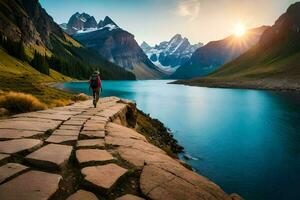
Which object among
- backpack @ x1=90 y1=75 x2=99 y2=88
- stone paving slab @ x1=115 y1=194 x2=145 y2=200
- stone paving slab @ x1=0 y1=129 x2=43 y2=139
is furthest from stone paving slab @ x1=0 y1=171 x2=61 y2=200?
backpack @ x1=90 y1=75 x2=99 y2=88

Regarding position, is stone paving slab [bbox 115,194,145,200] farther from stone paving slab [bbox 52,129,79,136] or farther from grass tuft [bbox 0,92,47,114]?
grass tuft [bbox 0,92,47,114]

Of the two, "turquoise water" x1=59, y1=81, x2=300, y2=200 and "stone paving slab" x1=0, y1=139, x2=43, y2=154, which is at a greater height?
"stone paving slab" x1=0, y1=139, x2=43, y2=154

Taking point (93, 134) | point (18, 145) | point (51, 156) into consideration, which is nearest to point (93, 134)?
point (93, 134)

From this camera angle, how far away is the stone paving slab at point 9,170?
19.2 feet

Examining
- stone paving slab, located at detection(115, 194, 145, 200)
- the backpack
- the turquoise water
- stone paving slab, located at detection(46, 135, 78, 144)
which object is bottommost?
the turquoise water

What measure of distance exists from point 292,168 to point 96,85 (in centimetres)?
1900

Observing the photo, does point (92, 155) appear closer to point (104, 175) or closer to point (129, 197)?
point (104, 175)

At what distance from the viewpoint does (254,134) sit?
3984cm

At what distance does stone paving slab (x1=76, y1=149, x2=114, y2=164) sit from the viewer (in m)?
7.29

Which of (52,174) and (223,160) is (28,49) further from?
(52,174)

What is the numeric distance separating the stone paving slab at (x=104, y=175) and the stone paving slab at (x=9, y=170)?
1412 millimetres

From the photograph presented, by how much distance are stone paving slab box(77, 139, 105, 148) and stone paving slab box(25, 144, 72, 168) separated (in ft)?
1.88

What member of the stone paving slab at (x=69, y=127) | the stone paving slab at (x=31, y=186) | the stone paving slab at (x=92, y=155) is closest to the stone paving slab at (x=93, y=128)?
the stone paving slab at (x=69, y=127)

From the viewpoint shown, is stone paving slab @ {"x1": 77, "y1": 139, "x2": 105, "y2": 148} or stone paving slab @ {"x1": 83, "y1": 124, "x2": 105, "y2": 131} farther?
stone paving slab @ {"x1": 83, "y1": 124, "x2": 105, "y2": 131}
